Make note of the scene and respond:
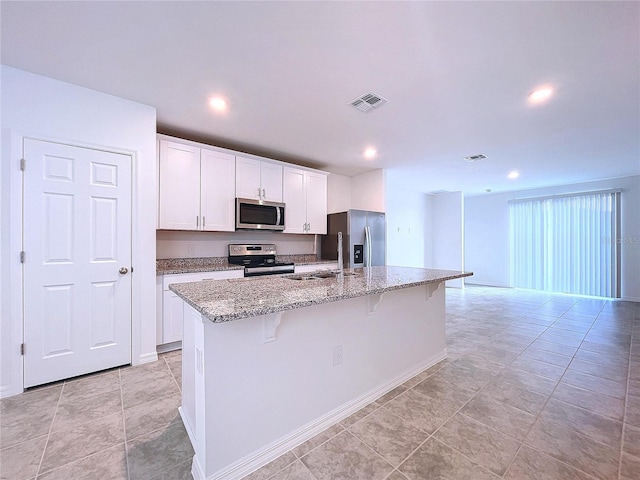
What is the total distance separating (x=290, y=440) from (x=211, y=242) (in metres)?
2.82

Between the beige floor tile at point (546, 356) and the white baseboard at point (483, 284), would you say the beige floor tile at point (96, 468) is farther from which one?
the white baseboard at point (483, 284)

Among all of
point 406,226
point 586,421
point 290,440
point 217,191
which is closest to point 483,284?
point 406,226

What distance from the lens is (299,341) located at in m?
1.63

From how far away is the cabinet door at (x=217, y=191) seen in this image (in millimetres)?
3346

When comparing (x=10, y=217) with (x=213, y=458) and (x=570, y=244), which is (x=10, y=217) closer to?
(x=213, y=458)

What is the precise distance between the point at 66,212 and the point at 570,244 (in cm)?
851

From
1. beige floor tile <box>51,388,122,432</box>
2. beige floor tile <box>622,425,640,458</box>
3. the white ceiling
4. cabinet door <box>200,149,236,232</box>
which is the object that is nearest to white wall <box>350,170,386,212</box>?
the white ceiling

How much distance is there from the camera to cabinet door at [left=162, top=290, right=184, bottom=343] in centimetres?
286

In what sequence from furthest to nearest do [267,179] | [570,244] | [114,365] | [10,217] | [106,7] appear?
[570,244], [267,179], [114,365], [10,217], [106,7]

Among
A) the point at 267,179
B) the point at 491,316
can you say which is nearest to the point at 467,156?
the point at 491,316

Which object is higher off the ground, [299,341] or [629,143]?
[629,143]

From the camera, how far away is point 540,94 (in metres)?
2.38

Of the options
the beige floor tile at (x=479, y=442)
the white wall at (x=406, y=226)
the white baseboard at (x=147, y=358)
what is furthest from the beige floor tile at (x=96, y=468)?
the white wall at (x=406, y=226)

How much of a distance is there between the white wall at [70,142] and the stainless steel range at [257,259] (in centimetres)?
114
